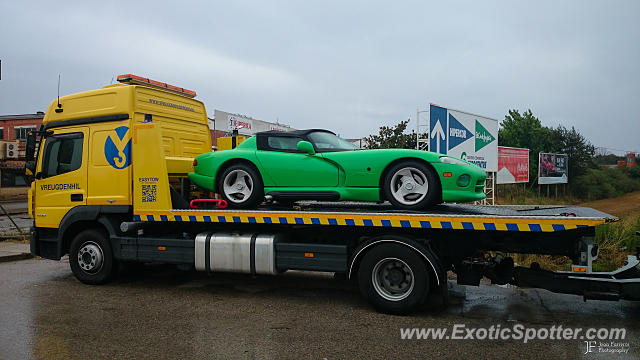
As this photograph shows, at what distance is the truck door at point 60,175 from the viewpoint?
691 cm

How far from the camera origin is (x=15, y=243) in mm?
11109

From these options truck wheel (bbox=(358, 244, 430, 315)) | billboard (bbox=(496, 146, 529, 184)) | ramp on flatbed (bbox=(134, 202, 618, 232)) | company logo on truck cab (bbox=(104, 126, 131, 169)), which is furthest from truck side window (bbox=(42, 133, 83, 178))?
billboard (bbox=(496, 146, 529, 184))

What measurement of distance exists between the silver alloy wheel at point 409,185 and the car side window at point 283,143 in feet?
4.69

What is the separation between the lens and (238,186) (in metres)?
6.51

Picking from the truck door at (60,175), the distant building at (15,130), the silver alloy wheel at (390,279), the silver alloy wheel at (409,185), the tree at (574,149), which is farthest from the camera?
the distant building at (15,130)

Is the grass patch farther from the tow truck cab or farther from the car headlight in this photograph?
the tow truck cab

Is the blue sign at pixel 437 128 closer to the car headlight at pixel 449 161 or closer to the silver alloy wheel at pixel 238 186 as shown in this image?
the car headlight at pixel 449 161

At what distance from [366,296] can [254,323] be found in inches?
52.2

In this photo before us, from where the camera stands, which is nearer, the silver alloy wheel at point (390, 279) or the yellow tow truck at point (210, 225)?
the yellow tow truck at point (210, 225)

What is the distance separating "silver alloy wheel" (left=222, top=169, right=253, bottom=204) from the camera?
6.43m

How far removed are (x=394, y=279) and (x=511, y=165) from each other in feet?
45.2

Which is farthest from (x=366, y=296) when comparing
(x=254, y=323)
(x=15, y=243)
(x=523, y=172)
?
(x=523, y=172)

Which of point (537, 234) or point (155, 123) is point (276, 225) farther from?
point (537, 234)

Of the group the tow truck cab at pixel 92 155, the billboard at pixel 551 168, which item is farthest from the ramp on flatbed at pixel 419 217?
the billboard at pixel 551 168
